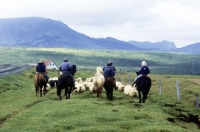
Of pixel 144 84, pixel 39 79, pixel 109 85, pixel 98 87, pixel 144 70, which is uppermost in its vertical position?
pixel 144 70

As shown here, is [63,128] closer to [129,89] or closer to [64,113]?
[64,113]

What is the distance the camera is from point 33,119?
56.8 feet

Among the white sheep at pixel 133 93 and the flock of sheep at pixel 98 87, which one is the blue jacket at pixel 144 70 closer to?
the flock of sheep at pixel 98 87

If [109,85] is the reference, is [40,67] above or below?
above

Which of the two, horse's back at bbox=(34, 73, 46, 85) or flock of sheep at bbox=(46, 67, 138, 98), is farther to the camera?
horse's back at bbox=(34, 73, 46, 85)

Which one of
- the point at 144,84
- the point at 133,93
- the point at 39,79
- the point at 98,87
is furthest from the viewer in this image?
the point at 133,93

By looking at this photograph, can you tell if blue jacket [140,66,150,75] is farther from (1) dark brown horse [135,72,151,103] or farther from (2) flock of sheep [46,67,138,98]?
(2) flock of sheep [46,67,138,98]

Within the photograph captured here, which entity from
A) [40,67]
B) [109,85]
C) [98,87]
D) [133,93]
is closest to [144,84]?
[109,85]

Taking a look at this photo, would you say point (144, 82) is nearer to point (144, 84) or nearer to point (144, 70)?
point (144, 84)

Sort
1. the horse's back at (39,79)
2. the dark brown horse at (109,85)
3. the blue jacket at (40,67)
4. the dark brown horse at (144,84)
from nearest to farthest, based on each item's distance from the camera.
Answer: the dark brown horse at (144,84) < the dark brown horse at (109,85) < the horse's back at (39,79) < the blue jacket at (40,67)

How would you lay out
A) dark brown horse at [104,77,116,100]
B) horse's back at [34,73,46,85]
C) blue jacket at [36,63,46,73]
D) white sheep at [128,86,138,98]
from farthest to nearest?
white sheep at [128,86,138,98]
blue jacket at [36,63,46,73]
horse's back at [34,73,46,85]
dark brown horse at [104,77,116,100]

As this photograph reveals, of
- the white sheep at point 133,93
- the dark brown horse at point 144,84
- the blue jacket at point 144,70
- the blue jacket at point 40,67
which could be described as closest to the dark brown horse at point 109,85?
the dark brown horse at point 144,84

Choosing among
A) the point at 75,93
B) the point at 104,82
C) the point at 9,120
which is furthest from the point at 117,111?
the point at 75,93

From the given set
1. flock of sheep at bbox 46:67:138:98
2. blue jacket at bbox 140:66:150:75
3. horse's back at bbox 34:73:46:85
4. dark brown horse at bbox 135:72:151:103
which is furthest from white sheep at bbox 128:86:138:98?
horse's back at bbox 34:73:46:85
